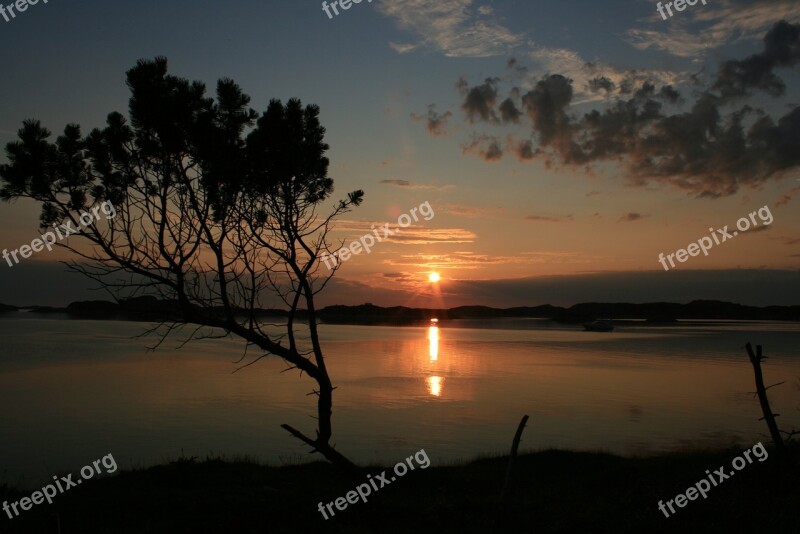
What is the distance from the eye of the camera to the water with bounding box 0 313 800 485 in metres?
24.8

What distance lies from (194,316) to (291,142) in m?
4.03

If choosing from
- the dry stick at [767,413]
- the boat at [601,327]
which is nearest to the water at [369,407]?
the dry stick at [767,413]

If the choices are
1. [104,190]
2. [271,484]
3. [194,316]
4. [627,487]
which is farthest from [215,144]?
[627,487]

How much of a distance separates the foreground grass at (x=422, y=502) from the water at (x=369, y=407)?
6028 mm

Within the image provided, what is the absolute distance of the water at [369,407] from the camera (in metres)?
24.8

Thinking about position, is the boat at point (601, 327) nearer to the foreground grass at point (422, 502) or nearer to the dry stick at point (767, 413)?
the foreground grass at point (422, 502)

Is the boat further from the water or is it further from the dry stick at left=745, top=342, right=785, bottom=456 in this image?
the dry stick at left=745, top=342, right=785, bottom=456

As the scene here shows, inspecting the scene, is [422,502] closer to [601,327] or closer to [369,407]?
[369,407]

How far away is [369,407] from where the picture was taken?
114ft

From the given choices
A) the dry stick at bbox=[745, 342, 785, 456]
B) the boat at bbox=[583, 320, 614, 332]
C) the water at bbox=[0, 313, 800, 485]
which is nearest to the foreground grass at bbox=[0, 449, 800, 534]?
the dry stick at bbox=[745, 342, 785, 456]

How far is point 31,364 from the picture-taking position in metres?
51.1

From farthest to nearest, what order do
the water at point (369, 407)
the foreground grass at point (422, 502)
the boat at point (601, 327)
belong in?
the boat at point (601, 327) → the water at point (369, 407) → the foreground grass at point (422, 502)

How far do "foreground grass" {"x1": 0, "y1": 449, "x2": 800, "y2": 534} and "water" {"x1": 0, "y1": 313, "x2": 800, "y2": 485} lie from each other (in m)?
6.03

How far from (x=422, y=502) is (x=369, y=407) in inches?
824
